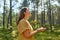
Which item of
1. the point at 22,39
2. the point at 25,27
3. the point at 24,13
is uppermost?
the point at 24,13

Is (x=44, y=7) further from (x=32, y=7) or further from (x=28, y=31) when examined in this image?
(x=28, y=31)

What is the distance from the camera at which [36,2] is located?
4291 centimetres

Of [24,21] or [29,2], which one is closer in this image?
[24,21]

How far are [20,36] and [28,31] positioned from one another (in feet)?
0.65

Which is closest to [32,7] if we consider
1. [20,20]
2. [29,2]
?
[29,2]

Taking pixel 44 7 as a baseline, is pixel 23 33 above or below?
above

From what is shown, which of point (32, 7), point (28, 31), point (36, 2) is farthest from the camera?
point (32, 7)

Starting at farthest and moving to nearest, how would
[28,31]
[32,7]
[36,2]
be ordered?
[32,7]
[36,2]
[28,31]

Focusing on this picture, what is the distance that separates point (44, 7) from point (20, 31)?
41616 millimetres

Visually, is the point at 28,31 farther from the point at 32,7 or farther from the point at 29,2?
the point at 32,7

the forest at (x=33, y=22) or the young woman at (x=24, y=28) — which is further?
the forest at (x=33, y=22)

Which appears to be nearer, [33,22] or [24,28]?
[24,28]

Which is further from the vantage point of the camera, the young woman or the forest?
the forest

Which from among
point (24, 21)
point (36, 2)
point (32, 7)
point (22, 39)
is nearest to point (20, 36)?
point (22, 39)
